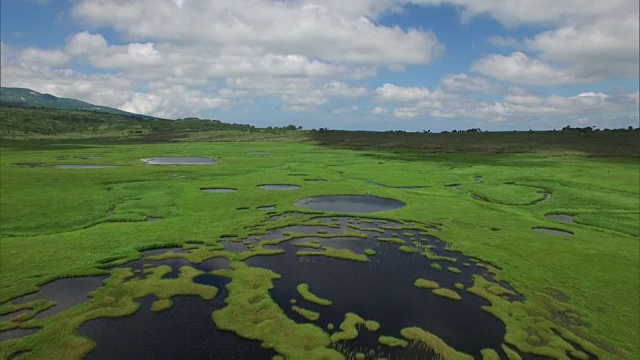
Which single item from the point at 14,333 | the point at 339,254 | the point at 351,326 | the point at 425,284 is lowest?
the point at 14,333

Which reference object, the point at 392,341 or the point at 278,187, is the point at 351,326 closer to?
the point at 392,341

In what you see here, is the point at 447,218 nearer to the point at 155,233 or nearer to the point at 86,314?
the point at 155,233

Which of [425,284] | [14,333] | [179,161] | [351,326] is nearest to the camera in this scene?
[14,333]

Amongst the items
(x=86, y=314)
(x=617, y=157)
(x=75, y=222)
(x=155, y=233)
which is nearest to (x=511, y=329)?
(x=86, y=314)

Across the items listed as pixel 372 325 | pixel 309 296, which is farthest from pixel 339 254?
pixel 372 325

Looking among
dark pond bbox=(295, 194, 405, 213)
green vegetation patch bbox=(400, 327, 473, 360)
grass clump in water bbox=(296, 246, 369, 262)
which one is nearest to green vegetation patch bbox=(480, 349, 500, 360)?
green vegetation patch bbox=(400, 327, 473, 360)
